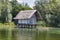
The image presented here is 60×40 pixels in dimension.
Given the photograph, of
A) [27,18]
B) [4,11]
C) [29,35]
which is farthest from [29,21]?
[29,35]

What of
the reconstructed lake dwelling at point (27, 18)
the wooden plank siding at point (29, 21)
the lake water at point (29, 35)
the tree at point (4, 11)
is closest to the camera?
the lake water at point (29, 35)

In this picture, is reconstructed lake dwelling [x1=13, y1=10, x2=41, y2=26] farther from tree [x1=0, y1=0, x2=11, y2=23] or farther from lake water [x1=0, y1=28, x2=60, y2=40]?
lake water [x1=0, y1=28, x2=60, y2=40]

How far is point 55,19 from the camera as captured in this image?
48.6 m

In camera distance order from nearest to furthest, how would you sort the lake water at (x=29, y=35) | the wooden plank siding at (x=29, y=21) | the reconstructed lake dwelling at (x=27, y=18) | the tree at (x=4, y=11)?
the lake water at (x=29, y=35)
the reconstructed lake dwelling at (x=27, y=18)
the wooden plank siding at (x=29, y=21)
the tree at (x=4, y=11)

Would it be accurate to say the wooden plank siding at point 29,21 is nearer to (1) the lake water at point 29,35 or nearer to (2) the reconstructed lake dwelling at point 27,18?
(2) the reconstructed lake dwelling at point 27,18

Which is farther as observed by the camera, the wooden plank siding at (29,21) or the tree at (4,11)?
the tree at (4,11)

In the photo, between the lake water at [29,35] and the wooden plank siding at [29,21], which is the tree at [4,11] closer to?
the wooden plank siding at [29,21]

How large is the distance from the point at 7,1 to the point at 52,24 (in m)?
16.6

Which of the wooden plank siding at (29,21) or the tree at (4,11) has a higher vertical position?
the tree at (4,11)

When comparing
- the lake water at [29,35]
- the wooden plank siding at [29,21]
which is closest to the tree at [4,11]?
the wooden plank siding at [29,21]

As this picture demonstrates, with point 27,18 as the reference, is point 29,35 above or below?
below

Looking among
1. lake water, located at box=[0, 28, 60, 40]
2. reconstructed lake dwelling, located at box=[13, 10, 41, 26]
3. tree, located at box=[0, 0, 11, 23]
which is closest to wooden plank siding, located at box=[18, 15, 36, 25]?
reconstructed lake dwelling, located at box=[13, 10, 41, 26]

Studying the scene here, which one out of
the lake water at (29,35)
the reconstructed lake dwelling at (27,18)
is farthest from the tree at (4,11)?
the lake water at (29,35)

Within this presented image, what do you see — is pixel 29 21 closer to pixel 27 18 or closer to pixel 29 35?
pixel 27 18
